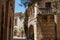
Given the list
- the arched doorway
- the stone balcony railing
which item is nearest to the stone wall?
the stone balcony railing

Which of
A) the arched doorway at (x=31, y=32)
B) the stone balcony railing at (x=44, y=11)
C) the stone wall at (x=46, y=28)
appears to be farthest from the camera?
the arched doorway at (x=31, y=32)

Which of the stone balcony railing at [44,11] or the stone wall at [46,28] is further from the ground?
the stone balcony railing at [44,11]

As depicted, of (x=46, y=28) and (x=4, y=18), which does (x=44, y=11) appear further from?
(x=4, y=18)

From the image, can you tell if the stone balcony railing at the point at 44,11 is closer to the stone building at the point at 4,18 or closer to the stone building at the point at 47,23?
the stone building at the point at 47,23

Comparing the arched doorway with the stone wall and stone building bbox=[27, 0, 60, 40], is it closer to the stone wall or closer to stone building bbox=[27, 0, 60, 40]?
stone building bbox=[27, 0, 60, 40]

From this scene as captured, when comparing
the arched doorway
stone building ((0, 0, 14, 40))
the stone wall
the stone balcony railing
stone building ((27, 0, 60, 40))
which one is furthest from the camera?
the arched doorway

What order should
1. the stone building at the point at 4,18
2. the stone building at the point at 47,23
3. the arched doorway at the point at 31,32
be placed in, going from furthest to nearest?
the arched doorway at the point at 31,32, the stone building at the point at 47,23, the stone building at the point at 4,18

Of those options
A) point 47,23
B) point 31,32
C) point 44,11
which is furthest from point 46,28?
point 31,32

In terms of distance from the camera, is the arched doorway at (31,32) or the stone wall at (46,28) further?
the arched doorway at (31,32)

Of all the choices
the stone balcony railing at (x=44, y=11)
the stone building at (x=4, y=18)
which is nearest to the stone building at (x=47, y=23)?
the stone balcony railing at (x=44, y=11)

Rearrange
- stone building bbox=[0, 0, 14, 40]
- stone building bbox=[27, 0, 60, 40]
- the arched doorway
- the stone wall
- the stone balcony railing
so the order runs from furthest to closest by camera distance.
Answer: the arched doorway
the stone balcony railing
the stone wall
stone building bbox=[27, 0, 60, 40]
stone building bbox=[0, 0, 14, 40]

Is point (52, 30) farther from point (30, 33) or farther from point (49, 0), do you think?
point (30, 33)

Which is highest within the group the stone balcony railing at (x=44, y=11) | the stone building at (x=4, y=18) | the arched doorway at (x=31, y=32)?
the stone balcony railing at (x=44, y=11)

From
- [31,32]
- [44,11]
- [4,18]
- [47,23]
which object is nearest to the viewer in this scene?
[4,18]
